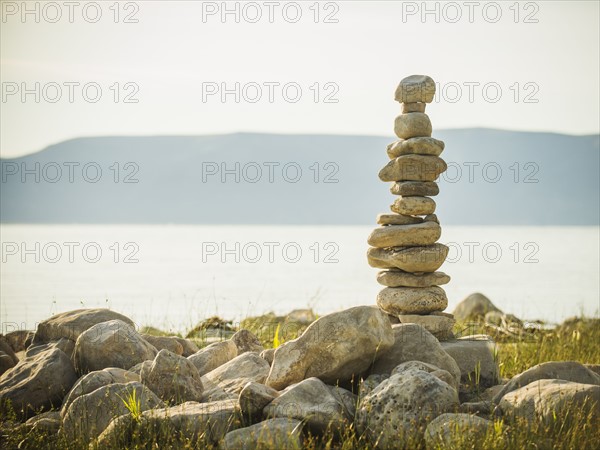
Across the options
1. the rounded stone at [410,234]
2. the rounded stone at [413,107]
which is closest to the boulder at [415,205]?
the rounded stone at [410,234]

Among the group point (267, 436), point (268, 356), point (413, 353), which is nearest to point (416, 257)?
point (413, 353)

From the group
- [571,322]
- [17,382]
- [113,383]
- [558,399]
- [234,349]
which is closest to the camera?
[558,399]

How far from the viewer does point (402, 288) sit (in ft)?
36.1

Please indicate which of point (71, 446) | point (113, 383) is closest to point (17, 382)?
point (113, 383)

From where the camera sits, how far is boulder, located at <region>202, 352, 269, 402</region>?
848 cm

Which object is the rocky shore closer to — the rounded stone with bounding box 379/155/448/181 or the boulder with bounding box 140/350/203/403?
the boulder with bounding box 140/350/203/403

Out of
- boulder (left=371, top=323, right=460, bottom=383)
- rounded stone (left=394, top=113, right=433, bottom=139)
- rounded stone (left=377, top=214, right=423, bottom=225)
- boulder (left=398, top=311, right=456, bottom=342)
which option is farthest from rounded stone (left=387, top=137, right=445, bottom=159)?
boulder (left=371, top=323, right=460, bottom=383)

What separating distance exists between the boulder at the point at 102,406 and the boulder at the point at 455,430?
2.85 metres

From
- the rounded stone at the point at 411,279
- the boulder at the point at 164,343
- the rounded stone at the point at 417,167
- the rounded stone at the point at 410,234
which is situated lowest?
the boulder at the point at 164,343

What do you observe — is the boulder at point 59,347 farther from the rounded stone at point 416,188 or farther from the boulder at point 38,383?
the rounded stone at point 416,188

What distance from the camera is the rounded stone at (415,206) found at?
10.9 metres

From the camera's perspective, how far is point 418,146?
1095 centimetres

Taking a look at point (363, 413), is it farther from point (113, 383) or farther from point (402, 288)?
point (402, 288)

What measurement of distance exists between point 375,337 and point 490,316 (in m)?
10.8
